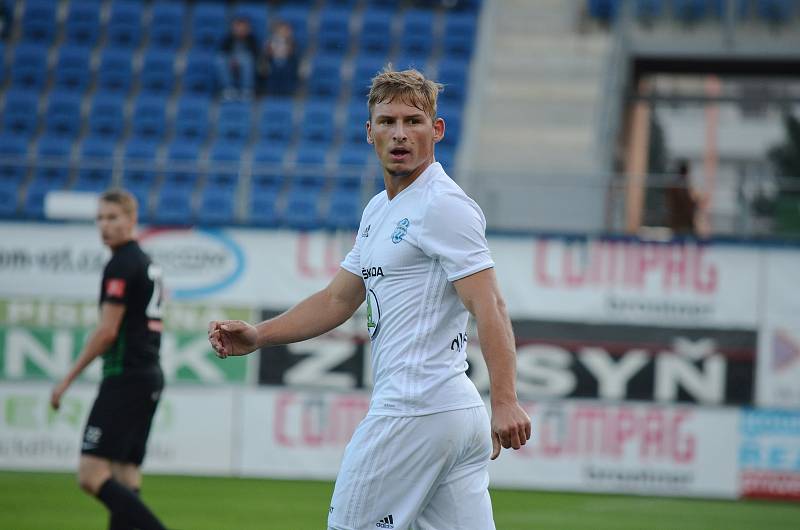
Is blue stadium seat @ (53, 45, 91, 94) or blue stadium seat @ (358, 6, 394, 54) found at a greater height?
blue stadium seat @ (358, 6, 394, 54)

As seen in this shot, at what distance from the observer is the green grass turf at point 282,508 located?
998cm

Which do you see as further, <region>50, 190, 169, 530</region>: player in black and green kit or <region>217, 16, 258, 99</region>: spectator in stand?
<region>217, 16, 258, 99</region>: spectator in stand

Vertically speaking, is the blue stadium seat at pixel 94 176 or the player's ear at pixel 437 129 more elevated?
the blue stadium seat at pixel 94 176

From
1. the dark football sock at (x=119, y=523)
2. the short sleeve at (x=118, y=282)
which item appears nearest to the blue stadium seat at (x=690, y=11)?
the short sleeve at (x=118, y=282)

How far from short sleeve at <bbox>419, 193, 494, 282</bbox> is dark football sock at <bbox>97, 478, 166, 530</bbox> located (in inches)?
138

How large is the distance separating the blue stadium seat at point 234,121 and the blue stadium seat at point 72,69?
2484 millimetres

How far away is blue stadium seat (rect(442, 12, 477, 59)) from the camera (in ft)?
66.1

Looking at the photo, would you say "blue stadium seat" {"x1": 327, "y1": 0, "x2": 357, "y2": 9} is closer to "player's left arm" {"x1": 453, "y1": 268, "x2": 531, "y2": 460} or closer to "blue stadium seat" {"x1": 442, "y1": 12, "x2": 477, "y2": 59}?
"blue stadium seat" {"x1": 442, "y1": 12, "x2": 477, "y2": 59}

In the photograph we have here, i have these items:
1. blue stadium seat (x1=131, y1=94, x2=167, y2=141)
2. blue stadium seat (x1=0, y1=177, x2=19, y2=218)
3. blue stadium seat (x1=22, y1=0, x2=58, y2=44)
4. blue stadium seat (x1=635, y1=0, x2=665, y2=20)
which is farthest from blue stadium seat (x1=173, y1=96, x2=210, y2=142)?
blue stadium seat (x1=635, y1=0, x2=665, y2=20)

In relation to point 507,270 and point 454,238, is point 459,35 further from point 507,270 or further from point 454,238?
point 454,238

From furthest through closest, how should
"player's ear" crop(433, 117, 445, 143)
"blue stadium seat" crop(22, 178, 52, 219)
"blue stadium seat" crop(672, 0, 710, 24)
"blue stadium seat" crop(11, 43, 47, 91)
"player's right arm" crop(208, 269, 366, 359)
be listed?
"blue stadium seat" crop(672, 0, 710, 24), "blue stadium seat" crop(11, 43, 47, 91), "blue stadium seat" crop(22, 178, 52, 219), "player's right arm" crop(208, 269, 366, 359), "player's ear" crop(433, 117, 445, 143)

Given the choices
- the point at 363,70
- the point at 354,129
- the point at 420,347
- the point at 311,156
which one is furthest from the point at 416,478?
the point at 363,70

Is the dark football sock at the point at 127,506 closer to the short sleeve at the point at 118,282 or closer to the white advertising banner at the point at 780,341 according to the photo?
Answer: the short sleeve at the point at 118,282

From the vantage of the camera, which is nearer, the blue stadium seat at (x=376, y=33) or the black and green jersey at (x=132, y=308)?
the black and green jersey at (x=132, y=308)
